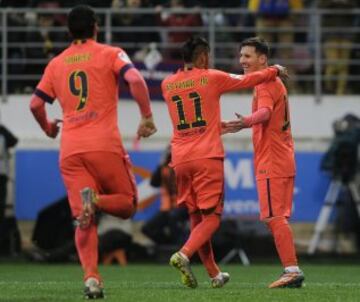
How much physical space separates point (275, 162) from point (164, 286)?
1.67m

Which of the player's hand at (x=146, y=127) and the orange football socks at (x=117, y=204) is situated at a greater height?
the player's hand at (x=146, y=127)

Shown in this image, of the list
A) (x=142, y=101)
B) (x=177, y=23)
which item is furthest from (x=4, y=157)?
(x=142, y=101)

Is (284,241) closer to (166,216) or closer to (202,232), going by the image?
(202,232)

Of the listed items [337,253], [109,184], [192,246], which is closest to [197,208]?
[192,246]

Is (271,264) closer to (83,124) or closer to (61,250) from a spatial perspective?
(61,250)

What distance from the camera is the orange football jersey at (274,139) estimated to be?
11.4m

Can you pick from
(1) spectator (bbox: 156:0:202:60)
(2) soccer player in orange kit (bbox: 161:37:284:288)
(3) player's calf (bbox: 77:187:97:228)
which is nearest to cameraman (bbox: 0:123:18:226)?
(1) spectator (bbox: 156:0:202:60)

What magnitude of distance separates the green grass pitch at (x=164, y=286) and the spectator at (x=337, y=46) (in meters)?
4.50

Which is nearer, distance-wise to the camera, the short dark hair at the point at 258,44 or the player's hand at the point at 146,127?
the player's hand at the point at 146,127

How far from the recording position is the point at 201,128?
1130 centimetres

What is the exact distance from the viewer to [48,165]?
20031 millimetres

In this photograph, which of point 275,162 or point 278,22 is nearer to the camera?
point 275,162

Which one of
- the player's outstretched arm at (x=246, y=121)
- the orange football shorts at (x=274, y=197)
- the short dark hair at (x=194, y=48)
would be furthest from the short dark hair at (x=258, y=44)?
the orange football shorts at (x=274, y=197)

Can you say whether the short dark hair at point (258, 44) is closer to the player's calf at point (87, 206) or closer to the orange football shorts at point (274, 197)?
the orange football shorts at point (274, 197)
